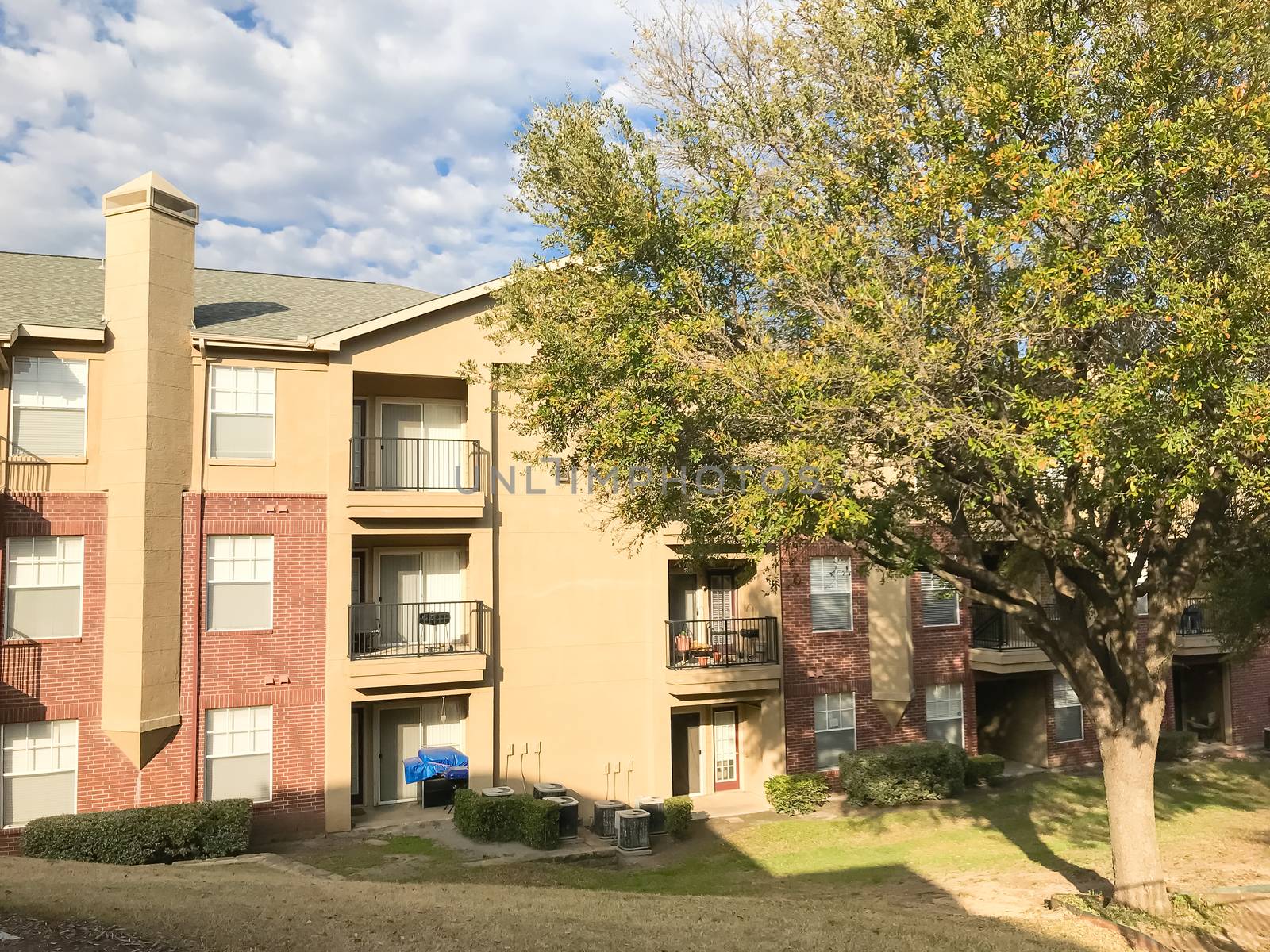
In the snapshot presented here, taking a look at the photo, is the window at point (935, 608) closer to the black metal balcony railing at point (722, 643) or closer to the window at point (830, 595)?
the window at point (830, 595)

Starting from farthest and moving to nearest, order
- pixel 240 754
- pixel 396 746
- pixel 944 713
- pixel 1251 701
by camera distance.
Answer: pixel 1251 701
pixel 944 713
pixel 396 746
pixel 240 754

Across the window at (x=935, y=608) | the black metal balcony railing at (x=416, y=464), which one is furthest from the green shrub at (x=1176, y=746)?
the black metal balcony railing at (x=416, y=464)

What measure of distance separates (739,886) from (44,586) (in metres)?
12.7

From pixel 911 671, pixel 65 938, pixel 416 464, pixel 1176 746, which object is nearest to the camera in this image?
pixel 65 938

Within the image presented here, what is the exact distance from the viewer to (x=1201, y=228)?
1088 centimetres

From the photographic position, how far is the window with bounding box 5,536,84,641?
16.5m

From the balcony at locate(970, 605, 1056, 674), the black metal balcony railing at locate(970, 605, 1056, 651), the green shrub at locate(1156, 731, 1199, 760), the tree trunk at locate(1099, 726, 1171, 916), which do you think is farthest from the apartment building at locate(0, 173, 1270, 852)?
the green shrub at locate(1156, 731, 1199, 760)

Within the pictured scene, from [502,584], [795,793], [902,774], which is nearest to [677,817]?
[795,793]

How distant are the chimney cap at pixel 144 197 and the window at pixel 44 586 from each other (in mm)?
5930

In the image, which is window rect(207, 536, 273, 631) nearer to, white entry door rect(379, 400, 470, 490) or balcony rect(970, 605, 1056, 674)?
white entry door rect(379, 400, 470, 490)

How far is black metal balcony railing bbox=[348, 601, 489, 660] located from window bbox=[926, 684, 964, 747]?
38.3ft

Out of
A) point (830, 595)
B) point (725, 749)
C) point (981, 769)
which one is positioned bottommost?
point (981, 769)

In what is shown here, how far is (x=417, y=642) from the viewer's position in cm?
1988

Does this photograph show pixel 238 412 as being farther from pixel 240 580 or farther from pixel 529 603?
pixel 529 603
